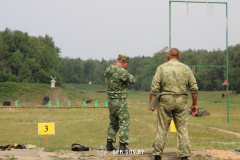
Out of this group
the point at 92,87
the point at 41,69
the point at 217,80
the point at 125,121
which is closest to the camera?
the point at 125,121

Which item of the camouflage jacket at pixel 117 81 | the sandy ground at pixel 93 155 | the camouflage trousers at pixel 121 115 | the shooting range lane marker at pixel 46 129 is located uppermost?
the camouflage jacket at pixel 117 81

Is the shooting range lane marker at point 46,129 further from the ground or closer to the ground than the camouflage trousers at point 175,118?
closer to the ground

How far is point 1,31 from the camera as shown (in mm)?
92438

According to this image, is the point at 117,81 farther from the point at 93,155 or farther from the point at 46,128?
the point at 46,128

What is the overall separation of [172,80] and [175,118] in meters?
0.76

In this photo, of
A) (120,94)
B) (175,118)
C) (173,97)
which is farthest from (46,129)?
(173,97)

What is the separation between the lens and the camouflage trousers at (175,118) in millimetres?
7230

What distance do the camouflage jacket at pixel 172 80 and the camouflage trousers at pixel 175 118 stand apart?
14 cm

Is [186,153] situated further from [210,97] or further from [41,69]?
[41,69]

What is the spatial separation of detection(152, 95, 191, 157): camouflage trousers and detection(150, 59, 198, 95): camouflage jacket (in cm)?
14

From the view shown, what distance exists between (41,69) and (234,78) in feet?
150

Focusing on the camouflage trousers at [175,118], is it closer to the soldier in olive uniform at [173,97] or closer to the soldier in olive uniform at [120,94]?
the soldier in olive uniform at [173,97]

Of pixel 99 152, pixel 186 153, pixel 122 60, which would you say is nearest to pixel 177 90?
pixel 186 153

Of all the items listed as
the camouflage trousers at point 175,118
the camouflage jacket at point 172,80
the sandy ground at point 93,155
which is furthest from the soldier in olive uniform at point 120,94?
the camouflage trousers at point 175,118
